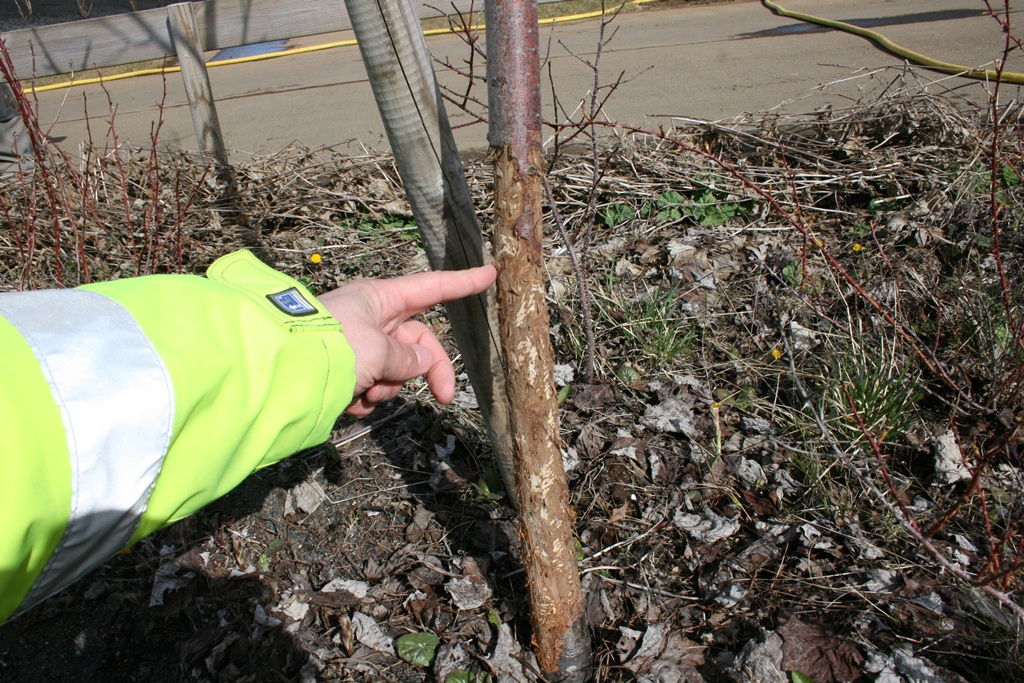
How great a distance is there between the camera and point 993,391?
2.40 meters

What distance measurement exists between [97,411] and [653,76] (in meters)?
6.89

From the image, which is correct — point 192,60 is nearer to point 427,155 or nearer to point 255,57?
point 427,155

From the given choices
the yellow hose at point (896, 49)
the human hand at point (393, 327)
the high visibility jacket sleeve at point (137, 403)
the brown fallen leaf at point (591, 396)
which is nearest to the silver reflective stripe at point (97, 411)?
the high visibility jacket sleeve at point (137, 403)

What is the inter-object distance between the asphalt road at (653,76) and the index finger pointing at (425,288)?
3808 mm

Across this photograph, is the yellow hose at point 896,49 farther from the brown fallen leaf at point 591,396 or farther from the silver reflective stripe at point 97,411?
the silver reflective stripe at point 97,411

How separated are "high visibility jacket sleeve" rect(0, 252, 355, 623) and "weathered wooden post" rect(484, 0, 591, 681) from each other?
461mm

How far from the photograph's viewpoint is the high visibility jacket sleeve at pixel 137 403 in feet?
2.77

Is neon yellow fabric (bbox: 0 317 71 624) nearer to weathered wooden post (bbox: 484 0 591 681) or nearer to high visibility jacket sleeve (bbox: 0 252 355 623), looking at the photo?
high visibility jacket sleeve (bbox: 0 252 355 623)

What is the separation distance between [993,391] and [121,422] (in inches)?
106

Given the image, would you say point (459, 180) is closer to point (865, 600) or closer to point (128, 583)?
point (865, 600)

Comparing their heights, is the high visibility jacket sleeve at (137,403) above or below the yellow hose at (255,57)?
below

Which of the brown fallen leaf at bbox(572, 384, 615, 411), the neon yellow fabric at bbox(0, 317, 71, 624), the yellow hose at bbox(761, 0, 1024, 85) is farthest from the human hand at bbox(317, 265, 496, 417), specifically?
the yellow hose at bbox(761, 0, 1024, 85)

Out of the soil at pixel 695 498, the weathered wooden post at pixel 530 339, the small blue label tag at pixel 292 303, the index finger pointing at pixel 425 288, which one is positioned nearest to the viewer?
the small blue label tag at pixel 292 303

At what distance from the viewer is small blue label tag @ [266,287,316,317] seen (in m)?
1.18
